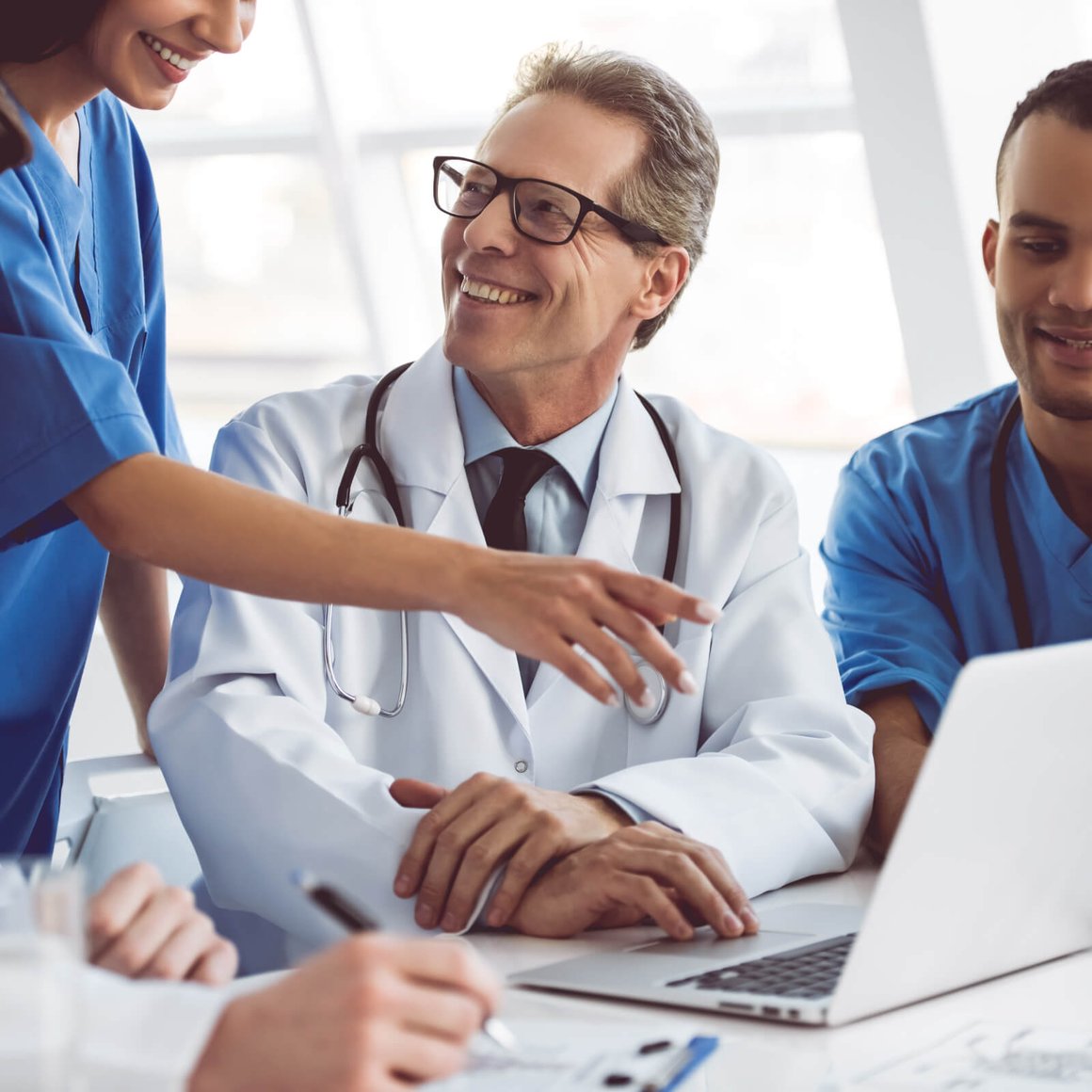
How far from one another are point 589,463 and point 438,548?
2.40 ft

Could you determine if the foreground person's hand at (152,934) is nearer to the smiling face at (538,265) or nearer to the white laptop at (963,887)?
the white laptop at (963,887)

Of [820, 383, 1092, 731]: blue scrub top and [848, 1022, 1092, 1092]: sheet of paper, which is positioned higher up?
[820, 383, 1092, 731]: blue scrub top

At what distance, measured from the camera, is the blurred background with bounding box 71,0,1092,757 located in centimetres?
336

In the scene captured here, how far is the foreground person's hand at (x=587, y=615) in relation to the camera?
3.34 ft

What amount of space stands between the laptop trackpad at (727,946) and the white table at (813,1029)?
0.04 meters

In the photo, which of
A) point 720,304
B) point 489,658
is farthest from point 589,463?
point 720,304

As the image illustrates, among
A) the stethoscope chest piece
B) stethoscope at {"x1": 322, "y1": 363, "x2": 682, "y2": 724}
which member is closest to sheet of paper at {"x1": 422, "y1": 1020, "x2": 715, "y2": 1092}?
stethoscope at {"x1": 322, "y1": 363, "x2": 682, "y2": 724}

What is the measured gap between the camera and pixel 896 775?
5.10ft

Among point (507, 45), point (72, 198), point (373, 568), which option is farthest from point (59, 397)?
point (507, 45)

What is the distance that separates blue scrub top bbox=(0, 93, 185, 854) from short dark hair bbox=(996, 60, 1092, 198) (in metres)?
1.09

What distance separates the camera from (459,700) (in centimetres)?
159

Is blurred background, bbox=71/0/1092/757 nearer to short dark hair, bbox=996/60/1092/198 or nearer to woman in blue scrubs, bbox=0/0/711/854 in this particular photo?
short dark hair, bbox=996/60/1092/198

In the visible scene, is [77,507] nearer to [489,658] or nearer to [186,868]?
[489,658]

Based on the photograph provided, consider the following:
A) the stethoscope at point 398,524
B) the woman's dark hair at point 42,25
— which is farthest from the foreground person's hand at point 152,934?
the woman's dark hair at point 42,25
